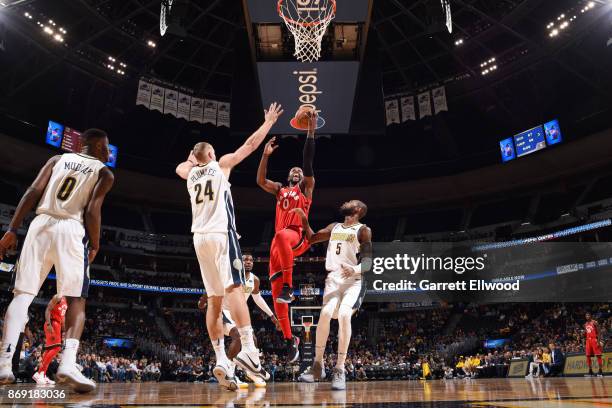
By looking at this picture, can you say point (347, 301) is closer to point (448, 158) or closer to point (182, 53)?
point (182, 53)

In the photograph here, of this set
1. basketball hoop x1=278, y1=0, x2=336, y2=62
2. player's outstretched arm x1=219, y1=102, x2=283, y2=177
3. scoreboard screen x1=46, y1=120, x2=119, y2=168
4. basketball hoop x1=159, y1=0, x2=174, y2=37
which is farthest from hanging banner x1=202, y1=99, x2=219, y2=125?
player's outstretched arm x1=219, y1=102, x2=283, y2=177

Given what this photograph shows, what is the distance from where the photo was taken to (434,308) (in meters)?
30.5

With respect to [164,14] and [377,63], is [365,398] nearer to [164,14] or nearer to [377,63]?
[377,63]

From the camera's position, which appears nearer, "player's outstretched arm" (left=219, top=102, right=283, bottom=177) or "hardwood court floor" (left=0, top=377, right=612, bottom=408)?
"hardwood court floor" (left=0, top=377, right=612, bottom=408)

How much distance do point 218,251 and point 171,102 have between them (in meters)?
20.4

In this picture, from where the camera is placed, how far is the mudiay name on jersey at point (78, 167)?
13.4 ft

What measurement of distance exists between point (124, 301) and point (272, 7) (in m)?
23.7

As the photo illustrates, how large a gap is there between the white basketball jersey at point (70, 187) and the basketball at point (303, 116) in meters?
3.33

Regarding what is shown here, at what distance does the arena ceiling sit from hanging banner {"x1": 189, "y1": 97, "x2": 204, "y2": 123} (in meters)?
0.65

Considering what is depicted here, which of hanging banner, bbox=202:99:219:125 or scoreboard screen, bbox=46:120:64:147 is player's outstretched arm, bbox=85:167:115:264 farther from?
scoreboard screen, bbox=46:120:64:147

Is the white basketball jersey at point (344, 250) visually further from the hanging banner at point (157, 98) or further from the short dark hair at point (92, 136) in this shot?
→ the hanging banner at point (157, 98)

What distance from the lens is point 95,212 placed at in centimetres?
404

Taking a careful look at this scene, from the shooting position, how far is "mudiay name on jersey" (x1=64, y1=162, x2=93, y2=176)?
4074 millimetres

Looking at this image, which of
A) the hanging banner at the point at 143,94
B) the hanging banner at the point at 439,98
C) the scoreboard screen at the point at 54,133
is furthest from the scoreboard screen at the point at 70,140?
the hanging banner at the point at 439,98
